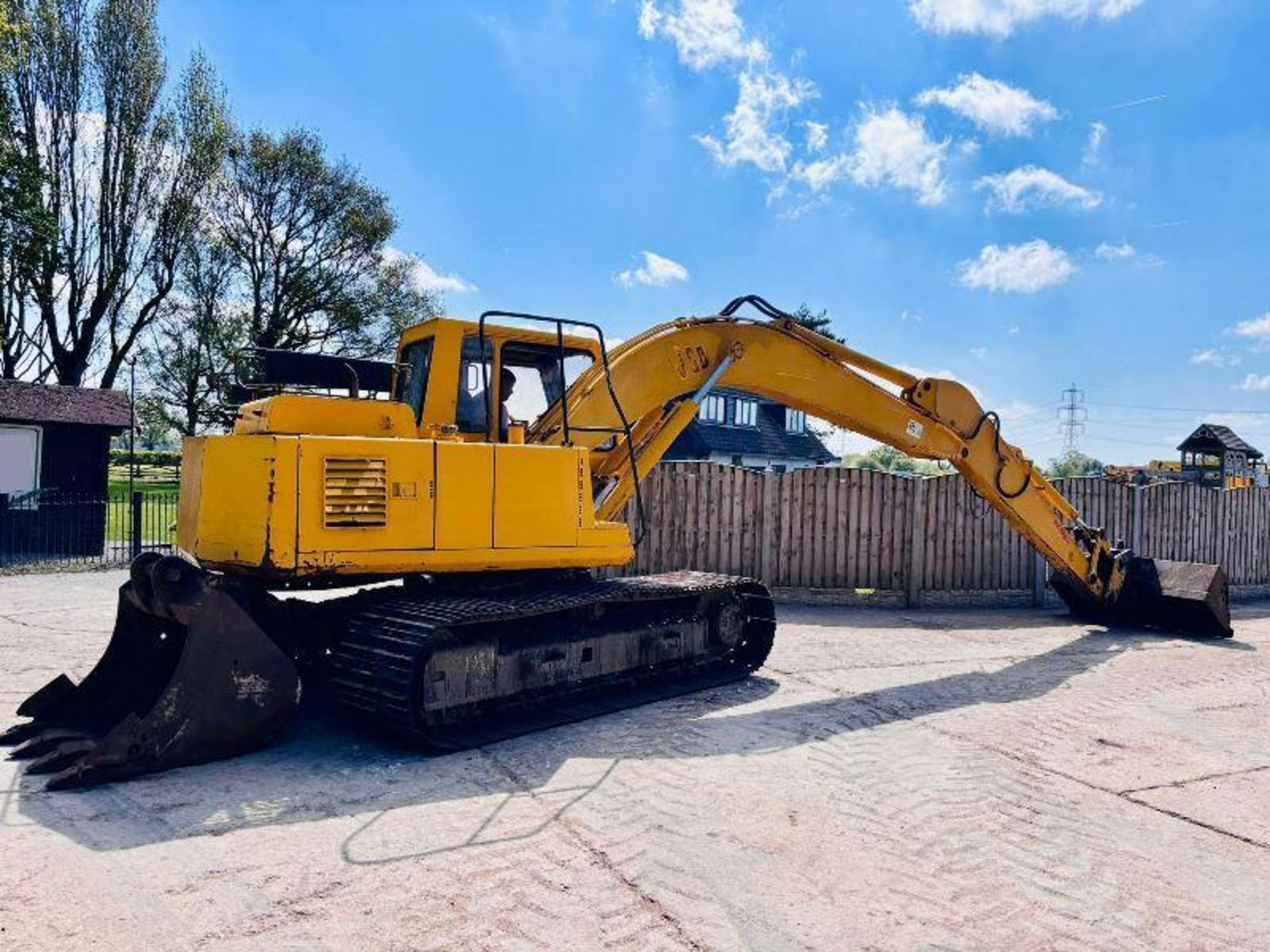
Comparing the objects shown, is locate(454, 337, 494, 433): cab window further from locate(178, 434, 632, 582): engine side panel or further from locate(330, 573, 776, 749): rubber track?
locate(330, 573, 776, 749): rubber track

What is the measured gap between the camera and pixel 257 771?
17.6ft

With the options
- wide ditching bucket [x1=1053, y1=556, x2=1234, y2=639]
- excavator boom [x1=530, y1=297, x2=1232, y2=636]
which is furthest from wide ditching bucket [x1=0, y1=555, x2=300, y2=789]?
wide ditching bucket [x1=1053, y1=556, x2=1234, y2=639]

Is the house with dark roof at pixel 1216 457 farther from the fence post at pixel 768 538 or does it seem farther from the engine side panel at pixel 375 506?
the engine side panel at pixel 375 506

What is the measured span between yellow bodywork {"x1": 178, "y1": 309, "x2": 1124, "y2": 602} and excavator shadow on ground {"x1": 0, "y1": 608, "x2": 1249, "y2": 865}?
3.86 ft

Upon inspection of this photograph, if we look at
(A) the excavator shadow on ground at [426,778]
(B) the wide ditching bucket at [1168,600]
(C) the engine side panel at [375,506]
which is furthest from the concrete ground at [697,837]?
(B) the wide ditching bucket at [1168,600]

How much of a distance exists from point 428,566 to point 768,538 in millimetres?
7668

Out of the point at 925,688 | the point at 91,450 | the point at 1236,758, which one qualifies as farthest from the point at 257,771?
the point at 91,450

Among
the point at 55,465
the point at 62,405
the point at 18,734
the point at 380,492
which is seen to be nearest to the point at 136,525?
the point at 55,465

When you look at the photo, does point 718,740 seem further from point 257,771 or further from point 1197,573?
point 1197,573

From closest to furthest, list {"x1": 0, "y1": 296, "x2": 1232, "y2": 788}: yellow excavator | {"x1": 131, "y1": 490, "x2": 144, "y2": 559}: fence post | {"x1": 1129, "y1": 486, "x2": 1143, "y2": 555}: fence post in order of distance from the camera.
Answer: {"x1": 0, "y1": 296, "x2": 1232, "y2": 788}: yellow excavator < {"x1": 1129, "y1": 486, "x2": 1143, "y2": 555}: fence post < {"x1": 131, "y1": 490, "x2": 144, "y2": 559}: fence post

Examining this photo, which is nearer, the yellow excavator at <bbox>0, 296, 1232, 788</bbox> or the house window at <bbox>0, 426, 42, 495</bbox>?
the yellow excavator at <bbox>0, 296, 1232, 788</bbox>

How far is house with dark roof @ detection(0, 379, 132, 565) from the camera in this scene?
16781mm

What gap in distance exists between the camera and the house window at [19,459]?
17453mm

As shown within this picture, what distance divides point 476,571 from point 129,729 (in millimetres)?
2319
